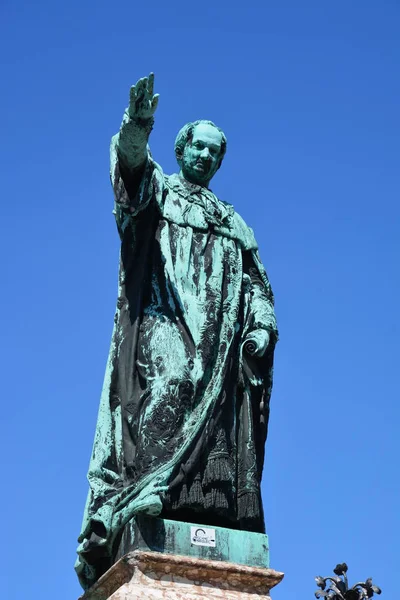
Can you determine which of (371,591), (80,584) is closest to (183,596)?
(80,584)

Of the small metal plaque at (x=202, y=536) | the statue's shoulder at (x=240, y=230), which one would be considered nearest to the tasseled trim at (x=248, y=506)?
the small metal plaque at (x=202, y=536)

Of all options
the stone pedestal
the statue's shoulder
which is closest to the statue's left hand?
the statue's shoulder

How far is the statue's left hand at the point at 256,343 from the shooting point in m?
9.04

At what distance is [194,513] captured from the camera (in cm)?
832

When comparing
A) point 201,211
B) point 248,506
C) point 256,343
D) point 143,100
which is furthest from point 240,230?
point 248,506

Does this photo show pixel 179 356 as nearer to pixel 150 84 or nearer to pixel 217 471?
pixel 217 471

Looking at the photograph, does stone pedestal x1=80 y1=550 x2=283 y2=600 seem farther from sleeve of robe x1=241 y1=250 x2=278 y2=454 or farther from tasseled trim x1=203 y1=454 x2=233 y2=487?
sleeve of robe x1=241 y1=250 x2=278 y2=454

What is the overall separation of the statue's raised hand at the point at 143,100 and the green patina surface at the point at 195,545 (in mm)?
2843

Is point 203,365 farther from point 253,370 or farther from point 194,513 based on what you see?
point 194,513

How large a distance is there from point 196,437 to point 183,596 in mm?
1142

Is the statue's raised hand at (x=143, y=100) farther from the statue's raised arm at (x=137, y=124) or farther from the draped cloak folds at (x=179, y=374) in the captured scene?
the draped cloak folds at (x=179, y=374)

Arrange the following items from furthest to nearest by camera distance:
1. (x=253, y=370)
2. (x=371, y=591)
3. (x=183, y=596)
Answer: (x=371, y=591) < (x=253, y=370) < (x=183, y=596)

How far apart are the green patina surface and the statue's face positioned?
2.98 metres

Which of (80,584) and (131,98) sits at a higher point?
(131,98)
